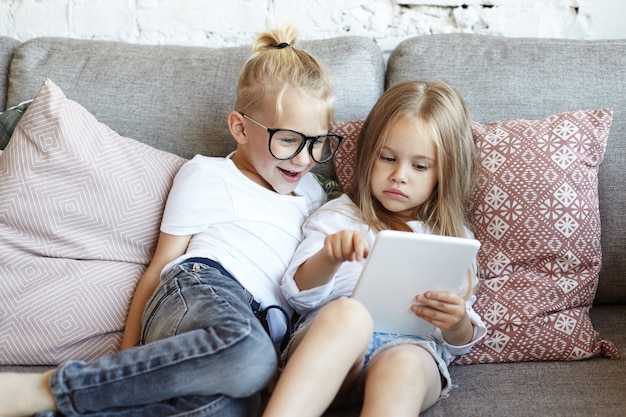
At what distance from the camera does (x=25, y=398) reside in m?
1.18

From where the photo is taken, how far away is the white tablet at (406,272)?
1.24m

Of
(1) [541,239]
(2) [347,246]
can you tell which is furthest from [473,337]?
(2) [347,246]

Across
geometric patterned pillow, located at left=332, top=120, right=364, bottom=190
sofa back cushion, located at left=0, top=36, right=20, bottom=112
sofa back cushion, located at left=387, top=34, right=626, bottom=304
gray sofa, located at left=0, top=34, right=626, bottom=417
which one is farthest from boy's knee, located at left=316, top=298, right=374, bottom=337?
sofa back cushion, located at left=0, top=36, right=20, bottom=112

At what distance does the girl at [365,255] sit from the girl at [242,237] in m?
0.07

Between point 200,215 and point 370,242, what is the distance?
14.4 inches

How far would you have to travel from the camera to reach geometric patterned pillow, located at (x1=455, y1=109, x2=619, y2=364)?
151 centimetres

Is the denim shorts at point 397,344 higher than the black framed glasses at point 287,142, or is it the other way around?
the black framed glasses at point 287,142

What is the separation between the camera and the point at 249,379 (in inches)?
47.4

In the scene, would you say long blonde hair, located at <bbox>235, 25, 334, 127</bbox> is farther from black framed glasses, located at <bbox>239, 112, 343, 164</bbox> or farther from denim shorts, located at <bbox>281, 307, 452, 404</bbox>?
denim shorts, located at <bbox>281, 307, 452, 404</bbox>

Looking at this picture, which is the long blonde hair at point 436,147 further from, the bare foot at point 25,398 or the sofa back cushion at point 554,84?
the bare foot at point 25,398

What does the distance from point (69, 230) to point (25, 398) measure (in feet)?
1.58

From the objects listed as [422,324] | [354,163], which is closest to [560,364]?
[422,324]

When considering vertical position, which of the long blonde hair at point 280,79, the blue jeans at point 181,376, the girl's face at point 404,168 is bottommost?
the blue jeans at point 181,376

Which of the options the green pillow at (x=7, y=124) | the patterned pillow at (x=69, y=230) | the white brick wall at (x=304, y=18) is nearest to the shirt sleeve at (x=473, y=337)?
the patterned pillow at (x=69, y=230)
